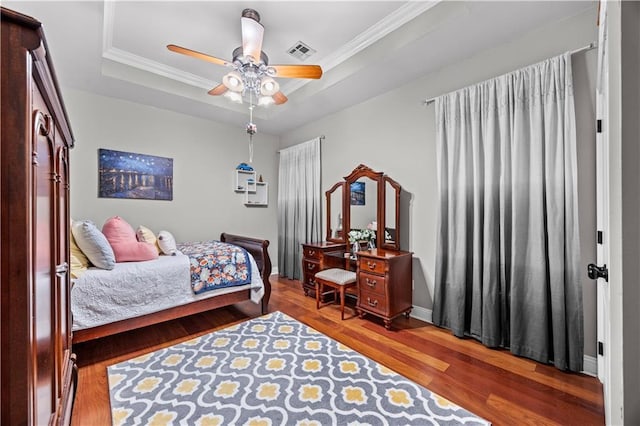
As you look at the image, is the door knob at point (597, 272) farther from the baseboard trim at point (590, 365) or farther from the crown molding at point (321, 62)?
the crown molding at point (321, 62)

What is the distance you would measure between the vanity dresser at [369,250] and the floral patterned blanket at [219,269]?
996mm

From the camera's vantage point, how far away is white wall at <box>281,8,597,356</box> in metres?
1.91

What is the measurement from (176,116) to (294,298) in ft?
9.82

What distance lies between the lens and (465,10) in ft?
6.31

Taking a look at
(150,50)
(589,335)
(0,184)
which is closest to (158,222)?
(150,50)

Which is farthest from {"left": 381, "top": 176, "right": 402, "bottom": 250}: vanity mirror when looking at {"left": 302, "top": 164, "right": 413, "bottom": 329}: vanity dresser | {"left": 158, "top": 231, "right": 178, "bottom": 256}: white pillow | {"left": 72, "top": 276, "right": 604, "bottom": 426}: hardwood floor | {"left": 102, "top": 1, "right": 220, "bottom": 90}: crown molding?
{"left": 102, "top": 1, "right": 220, "bottom": 90}: crown molding

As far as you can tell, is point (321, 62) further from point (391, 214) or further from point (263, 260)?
point (263, 260)

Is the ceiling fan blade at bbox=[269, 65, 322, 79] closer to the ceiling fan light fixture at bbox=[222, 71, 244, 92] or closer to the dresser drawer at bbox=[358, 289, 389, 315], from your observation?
the ceiling fan light fixture at bbox=[222, 71, 244, 92]

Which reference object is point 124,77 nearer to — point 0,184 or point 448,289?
point 0,184

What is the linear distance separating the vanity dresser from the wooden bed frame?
0.79 meters

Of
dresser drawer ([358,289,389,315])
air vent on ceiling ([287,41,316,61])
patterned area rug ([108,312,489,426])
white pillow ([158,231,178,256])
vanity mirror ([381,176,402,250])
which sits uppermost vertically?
air vent on ceiling ([287,41,316,61])

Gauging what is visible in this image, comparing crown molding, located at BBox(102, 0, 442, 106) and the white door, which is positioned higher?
crown molding, located at BBox(102, 0, 442, 106)

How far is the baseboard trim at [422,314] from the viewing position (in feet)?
9.07

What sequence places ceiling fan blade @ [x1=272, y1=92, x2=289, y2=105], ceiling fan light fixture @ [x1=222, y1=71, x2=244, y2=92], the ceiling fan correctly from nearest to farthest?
the ceiling fan → ceiling fan light fixture @ [x1=222, y1=71, x2=244, y2=92] → ceiling fan blade @ [x1=272, y1=92, x2=289, y2=105]
